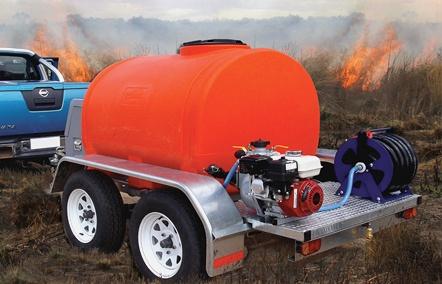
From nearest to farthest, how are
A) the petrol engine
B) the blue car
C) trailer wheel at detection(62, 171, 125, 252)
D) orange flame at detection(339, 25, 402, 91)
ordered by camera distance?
1. the petrol engine
2. trailer wheel at detection(62, 171, 125, 252)
3. the blue car
4. orange flame at detection(339, 25, 402, 91)

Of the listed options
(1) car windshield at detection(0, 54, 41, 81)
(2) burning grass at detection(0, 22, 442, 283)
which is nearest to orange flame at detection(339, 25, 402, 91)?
(2) burning grass at detection(0, 22, 442, 283)

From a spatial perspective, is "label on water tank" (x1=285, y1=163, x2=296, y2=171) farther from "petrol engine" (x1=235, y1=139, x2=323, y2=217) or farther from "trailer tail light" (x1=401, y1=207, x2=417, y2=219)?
"trailer tail light" (x1=401, y1=207, x2=417, y2=219)

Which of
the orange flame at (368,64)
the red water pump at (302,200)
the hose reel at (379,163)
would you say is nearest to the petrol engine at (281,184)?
the red water pump at (302,200)

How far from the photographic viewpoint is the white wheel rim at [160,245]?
158 inches

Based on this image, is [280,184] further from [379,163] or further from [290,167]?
[379,163]

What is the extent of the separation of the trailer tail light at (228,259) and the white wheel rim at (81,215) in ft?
4.96

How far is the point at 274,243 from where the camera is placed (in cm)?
425

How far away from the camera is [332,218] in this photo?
4.02 m

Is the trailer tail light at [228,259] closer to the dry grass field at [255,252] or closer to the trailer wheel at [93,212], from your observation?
the dry grass field at [255,252]

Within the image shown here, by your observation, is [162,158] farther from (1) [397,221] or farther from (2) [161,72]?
(1) [397,221]

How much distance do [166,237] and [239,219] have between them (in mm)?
591

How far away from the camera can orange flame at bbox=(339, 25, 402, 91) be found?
42.4 ft

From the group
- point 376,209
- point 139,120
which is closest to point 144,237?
point 139,120

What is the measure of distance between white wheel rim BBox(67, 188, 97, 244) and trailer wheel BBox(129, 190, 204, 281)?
27.4 inches
